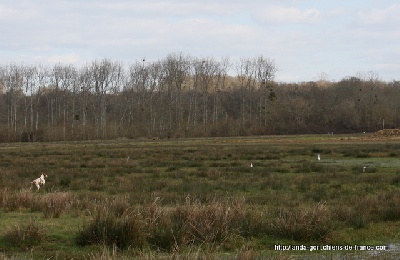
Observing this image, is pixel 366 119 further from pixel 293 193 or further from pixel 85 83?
pixel 293 193

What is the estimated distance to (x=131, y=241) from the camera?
1024 centimetres

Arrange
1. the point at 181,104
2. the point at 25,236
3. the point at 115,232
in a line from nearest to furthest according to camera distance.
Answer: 1. the point at 115,232
2. the point at 25,236
3. the point at 181,104

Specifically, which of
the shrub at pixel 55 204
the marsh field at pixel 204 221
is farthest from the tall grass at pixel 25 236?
the shrub at pixel 55 204

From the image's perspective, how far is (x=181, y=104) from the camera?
103250mm

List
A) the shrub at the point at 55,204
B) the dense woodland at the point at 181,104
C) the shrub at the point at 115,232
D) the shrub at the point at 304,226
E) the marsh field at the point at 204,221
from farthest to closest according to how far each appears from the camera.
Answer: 1. the dense woodland at the point at 181,104
2. the shrub at the point at 55,204
3. the shrub at the point at 304,226
4. the shrub at the point at 115,232
5. the marsh field at the point at 204,221

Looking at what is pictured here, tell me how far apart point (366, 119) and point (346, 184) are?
82779 mm

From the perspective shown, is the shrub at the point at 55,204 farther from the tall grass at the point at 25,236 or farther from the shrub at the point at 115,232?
the shrub at the point at 115,232

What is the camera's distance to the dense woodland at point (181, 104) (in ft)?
310

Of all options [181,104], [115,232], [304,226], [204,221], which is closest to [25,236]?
[115,232]

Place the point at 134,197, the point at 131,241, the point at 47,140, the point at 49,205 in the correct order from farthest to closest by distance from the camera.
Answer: the point at 47,140 → the point at 134,197 → the point at 49,205 → the point at 131,241

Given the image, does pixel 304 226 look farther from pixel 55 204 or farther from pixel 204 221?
pixel 55 204

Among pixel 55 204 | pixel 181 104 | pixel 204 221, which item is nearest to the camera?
pixel 204 221

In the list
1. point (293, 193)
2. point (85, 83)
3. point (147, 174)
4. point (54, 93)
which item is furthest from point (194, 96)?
point (293, 193)

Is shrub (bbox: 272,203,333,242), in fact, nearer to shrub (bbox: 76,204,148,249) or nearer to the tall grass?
shrub (bbox: 76,204,148,249)
